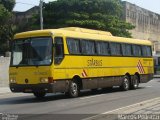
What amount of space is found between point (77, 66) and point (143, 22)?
6042cm

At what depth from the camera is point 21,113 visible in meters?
15.9

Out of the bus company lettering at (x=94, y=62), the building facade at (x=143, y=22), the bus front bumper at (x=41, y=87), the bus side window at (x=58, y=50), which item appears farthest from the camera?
the building facade at (x=143, y=22)

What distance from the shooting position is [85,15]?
53000 millimetres

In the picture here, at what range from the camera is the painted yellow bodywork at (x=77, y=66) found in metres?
20.6

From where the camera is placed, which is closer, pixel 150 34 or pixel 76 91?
pixel 76 91

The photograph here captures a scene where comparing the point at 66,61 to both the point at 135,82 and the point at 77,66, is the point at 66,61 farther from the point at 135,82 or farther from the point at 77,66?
the point at 135,82

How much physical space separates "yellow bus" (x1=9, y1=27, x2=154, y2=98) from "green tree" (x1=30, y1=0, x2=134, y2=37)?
2531cm

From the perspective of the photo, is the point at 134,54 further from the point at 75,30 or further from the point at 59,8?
the point at 59,8

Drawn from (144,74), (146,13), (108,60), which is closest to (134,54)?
(144,74)

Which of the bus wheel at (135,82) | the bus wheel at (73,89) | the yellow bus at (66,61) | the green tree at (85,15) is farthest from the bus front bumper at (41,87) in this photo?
the green tree at (85,15)

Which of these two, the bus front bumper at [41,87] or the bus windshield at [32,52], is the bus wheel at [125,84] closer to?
the bus front bumper at [41,87]

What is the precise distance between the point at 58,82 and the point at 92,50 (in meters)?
3.92

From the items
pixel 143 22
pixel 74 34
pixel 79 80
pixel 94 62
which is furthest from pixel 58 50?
pixel 143 22

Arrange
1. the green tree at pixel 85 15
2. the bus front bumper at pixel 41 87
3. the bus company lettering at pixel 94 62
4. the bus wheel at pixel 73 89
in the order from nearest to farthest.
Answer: the bus front bumper at pixel 41 87
the bus wheel at pixel 73 89
the bus company lettering at pixel 94 62
the green tree at pixel 85 15
